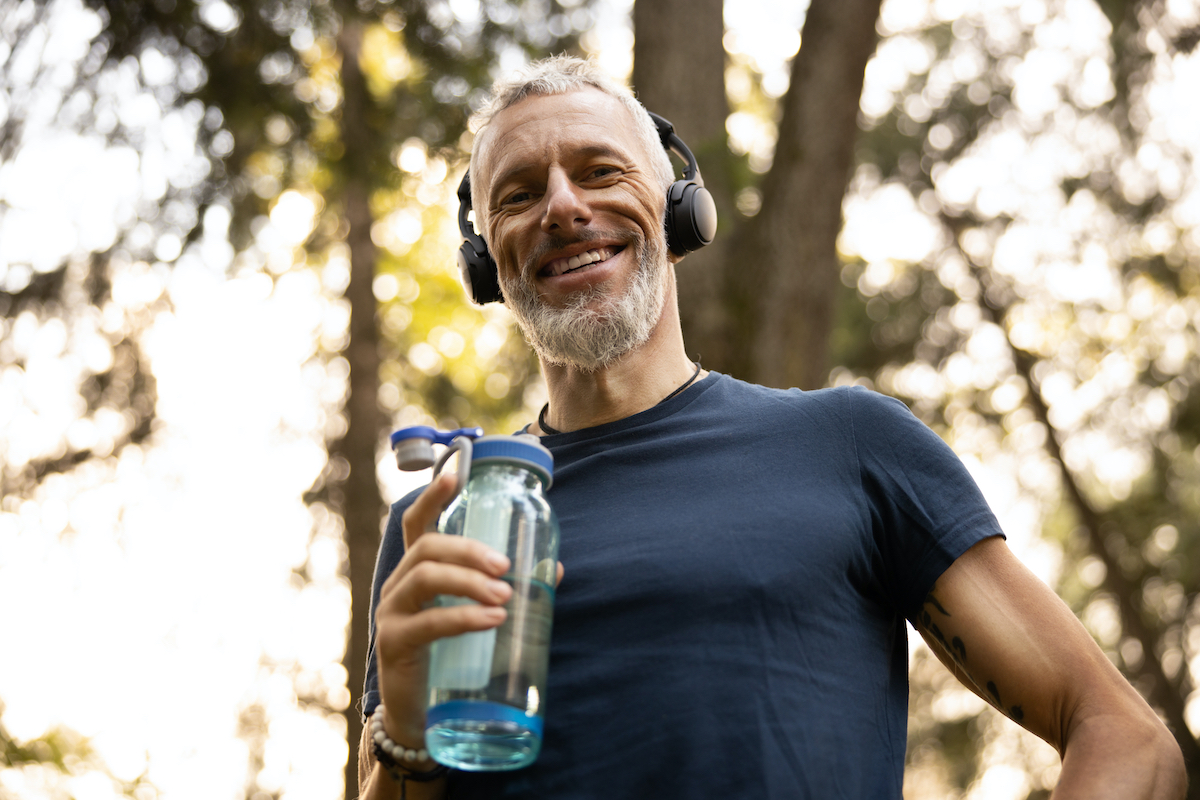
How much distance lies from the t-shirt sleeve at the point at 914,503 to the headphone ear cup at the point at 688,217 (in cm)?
73

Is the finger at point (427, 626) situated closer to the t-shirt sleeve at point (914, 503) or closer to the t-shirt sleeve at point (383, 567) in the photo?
the t-shirt sleeve at point (383, 567)

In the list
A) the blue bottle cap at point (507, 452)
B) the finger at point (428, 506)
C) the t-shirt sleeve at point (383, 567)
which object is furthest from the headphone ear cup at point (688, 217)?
the finger at point (428, 506)

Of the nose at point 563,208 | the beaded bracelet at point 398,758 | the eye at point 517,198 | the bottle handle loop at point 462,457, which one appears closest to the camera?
the bottle handle loop at point 462,457

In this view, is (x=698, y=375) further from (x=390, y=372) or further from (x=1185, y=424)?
(x=1185, y=424)

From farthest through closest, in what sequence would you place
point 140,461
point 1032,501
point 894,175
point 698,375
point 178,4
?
point 1032,501 < point 894,175 < point 140,461 < point 178,4 < point 698,375

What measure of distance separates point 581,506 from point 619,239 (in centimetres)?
67

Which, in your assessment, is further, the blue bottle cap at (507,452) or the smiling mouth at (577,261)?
the smiling mouth at (577,261)

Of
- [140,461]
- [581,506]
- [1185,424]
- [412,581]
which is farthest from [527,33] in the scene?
[1185,424]

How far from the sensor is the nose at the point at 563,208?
218 centimetres

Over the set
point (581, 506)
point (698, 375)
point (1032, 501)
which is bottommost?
point (1032, 501)

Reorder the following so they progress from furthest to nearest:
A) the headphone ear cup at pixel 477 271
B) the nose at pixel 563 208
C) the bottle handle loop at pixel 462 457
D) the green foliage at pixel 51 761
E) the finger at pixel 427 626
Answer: the green foliage at pixel 51 761
the headphone ear cup at pixel 477 271
the nose at pixel 563 208
the bottle handle loop at pixel 462 457
the finger at pixel 427 626

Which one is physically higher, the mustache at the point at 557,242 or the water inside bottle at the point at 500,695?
the mustache at the point at 557,242

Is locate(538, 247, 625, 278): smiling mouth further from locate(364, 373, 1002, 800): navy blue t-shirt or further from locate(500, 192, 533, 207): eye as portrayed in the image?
locate(364, 373, 1002, 800): navy blue t-shirt

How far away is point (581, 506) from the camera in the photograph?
1.97 meters
